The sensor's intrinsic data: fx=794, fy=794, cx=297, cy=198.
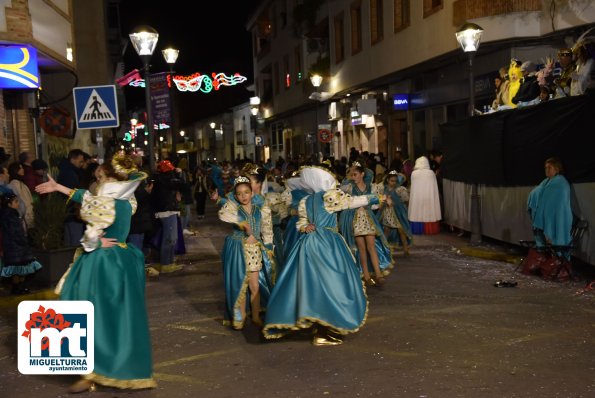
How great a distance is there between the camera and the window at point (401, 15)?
2439 cm

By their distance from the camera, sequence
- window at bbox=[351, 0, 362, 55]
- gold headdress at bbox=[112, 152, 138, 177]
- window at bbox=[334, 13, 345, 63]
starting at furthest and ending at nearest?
window at bbox=[334, 13, 345, 63], window at bbox=[351, 0, 362, 55], gold headdress at bbox=[112, 152, 138, 177]

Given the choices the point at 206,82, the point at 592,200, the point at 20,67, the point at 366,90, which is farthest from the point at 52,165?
the point at 206,82

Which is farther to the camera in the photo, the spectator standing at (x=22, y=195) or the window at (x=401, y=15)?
the window at (x=401, y=15)

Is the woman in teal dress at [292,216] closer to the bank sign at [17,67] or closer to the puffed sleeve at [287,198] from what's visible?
the puffed sleeve at [287,198]

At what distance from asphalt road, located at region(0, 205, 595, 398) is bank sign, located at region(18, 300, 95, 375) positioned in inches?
28.9

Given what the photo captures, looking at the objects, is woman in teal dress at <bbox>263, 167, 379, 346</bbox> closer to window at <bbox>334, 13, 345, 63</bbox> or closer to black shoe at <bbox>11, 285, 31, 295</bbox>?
black shoe at <bbox>11, 285, 31, 295</bbox>

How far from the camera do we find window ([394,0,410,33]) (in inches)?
960

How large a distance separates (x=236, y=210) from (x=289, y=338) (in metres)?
1.44

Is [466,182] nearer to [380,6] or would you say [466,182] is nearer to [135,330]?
[135,330]

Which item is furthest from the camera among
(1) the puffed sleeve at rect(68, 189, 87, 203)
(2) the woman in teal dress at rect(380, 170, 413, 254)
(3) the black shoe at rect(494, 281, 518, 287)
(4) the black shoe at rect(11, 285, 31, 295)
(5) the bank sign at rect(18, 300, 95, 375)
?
(2) the woman in teal dress at rect(380, 170, 413, 254)

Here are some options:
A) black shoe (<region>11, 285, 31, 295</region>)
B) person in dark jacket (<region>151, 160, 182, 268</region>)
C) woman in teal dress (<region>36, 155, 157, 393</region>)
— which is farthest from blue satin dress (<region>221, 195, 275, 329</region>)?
person in dark jacket (<region>151, 160, 182, 268</region>)

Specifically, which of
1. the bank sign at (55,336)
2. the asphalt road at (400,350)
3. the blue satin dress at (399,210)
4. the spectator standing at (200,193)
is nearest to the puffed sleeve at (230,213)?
the asphalt road at (400,350)

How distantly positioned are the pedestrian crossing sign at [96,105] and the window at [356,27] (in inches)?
709

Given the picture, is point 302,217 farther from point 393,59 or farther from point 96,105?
point 393,59
